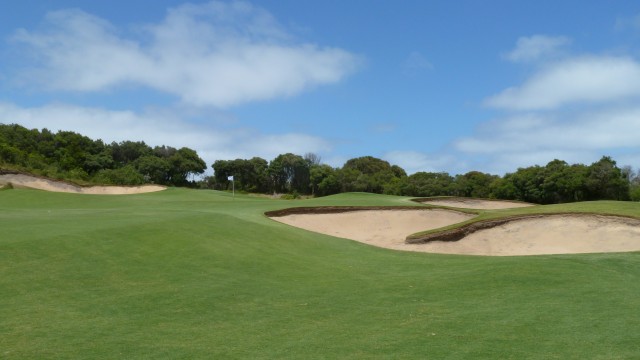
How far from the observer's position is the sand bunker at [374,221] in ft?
90.7

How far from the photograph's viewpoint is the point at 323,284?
38.7 feet

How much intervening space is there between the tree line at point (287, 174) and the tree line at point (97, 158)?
0.42 ft

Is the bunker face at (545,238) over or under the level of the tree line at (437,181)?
under

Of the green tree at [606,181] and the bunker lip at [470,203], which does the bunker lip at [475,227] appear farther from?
the green tree at [606,181]

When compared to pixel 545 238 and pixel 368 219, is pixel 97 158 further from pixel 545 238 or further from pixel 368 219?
pixel 545 238

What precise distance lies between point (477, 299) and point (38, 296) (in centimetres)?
794

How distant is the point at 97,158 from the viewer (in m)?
77.1

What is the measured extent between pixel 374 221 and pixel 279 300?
1909 centimetres

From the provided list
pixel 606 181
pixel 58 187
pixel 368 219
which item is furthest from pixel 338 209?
pixel 606 181

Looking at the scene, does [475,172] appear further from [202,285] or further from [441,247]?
[202,285]

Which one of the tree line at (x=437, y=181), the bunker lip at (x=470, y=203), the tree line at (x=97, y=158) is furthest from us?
the tree line at (x=97, y=158)

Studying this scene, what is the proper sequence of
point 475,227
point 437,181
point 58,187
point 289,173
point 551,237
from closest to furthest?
point 551,237
point 475,227
point 58,187
point 437,181
point 289,173

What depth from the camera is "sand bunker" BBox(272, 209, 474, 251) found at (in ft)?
90.7

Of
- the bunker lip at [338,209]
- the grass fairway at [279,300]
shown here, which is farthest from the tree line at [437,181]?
the grass fairway at [279,300]
